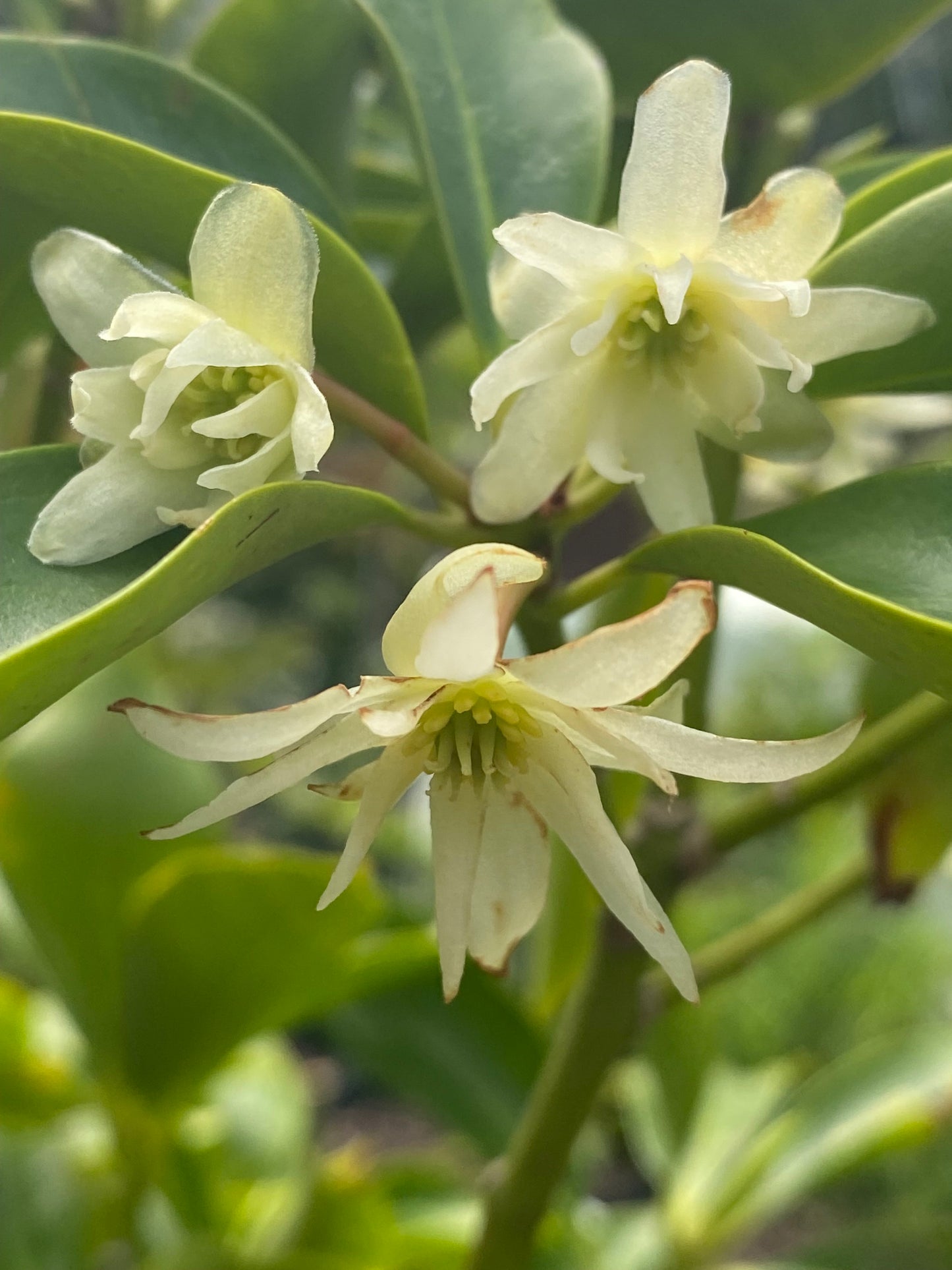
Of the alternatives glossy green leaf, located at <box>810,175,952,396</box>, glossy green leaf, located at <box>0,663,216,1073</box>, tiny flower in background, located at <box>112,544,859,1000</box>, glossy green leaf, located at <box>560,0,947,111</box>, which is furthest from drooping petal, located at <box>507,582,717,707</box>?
glossy green leaf, located at <box>560,0,947,111</box>

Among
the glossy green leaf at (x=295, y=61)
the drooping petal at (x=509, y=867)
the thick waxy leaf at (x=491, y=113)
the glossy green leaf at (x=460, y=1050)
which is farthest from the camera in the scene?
the glossy green leaf at (x=460, y=1050)

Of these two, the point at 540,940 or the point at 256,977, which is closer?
the point at 256,977

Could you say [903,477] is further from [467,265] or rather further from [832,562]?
[467,265]

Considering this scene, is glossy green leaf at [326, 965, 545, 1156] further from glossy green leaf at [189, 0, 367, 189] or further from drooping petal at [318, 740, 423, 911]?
glossy green leaf at [189, 0, 367, 189]

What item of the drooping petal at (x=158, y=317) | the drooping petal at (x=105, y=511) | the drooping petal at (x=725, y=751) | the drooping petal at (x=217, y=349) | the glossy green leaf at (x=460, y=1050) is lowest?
the glossy green leaf at (x=460, y=1050)

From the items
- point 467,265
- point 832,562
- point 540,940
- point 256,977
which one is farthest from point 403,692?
point 540,940

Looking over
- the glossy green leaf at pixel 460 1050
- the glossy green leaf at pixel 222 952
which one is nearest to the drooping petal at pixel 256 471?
the glossy green leaf at pixel 222 952

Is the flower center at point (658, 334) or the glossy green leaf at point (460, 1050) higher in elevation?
the flower center at point (658, 334)

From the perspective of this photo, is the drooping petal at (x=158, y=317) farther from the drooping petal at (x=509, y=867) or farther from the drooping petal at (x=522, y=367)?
the drooping petal at (x=509, y=867)
